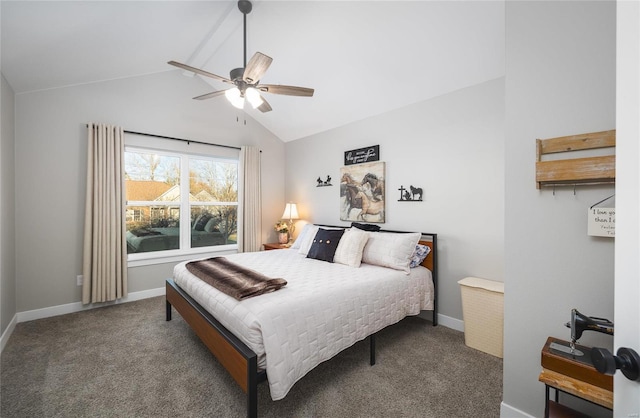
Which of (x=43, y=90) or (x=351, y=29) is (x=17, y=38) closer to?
(x=43, y=90)

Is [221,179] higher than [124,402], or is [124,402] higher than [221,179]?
[221,179]

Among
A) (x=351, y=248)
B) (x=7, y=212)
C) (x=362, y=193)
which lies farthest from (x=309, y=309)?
(x=7, y=212)

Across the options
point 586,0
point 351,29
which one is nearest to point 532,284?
→ point 586,0

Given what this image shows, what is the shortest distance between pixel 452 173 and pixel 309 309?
6.91 ft

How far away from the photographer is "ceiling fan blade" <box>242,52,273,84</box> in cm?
189

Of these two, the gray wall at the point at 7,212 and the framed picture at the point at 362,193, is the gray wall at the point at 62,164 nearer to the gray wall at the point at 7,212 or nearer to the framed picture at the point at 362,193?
the gray wall at the point at 7,212

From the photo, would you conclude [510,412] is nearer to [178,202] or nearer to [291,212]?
[291,212]

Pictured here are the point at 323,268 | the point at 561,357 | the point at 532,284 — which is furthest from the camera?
the point at 323,268

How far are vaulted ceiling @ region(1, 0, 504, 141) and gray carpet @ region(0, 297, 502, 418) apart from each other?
2.54 m

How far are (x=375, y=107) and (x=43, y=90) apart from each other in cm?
381

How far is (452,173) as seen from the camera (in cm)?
287

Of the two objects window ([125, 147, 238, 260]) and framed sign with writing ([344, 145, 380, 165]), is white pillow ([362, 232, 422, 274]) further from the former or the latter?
window ([125, 147, 238, 260])

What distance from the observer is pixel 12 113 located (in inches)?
110

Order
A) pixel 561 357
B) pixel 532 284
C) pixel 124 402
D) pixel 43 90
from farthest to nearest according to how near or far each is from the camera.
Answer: pixel 43 90
pixel 124 402
pixel 532 284
pixel 561 357
